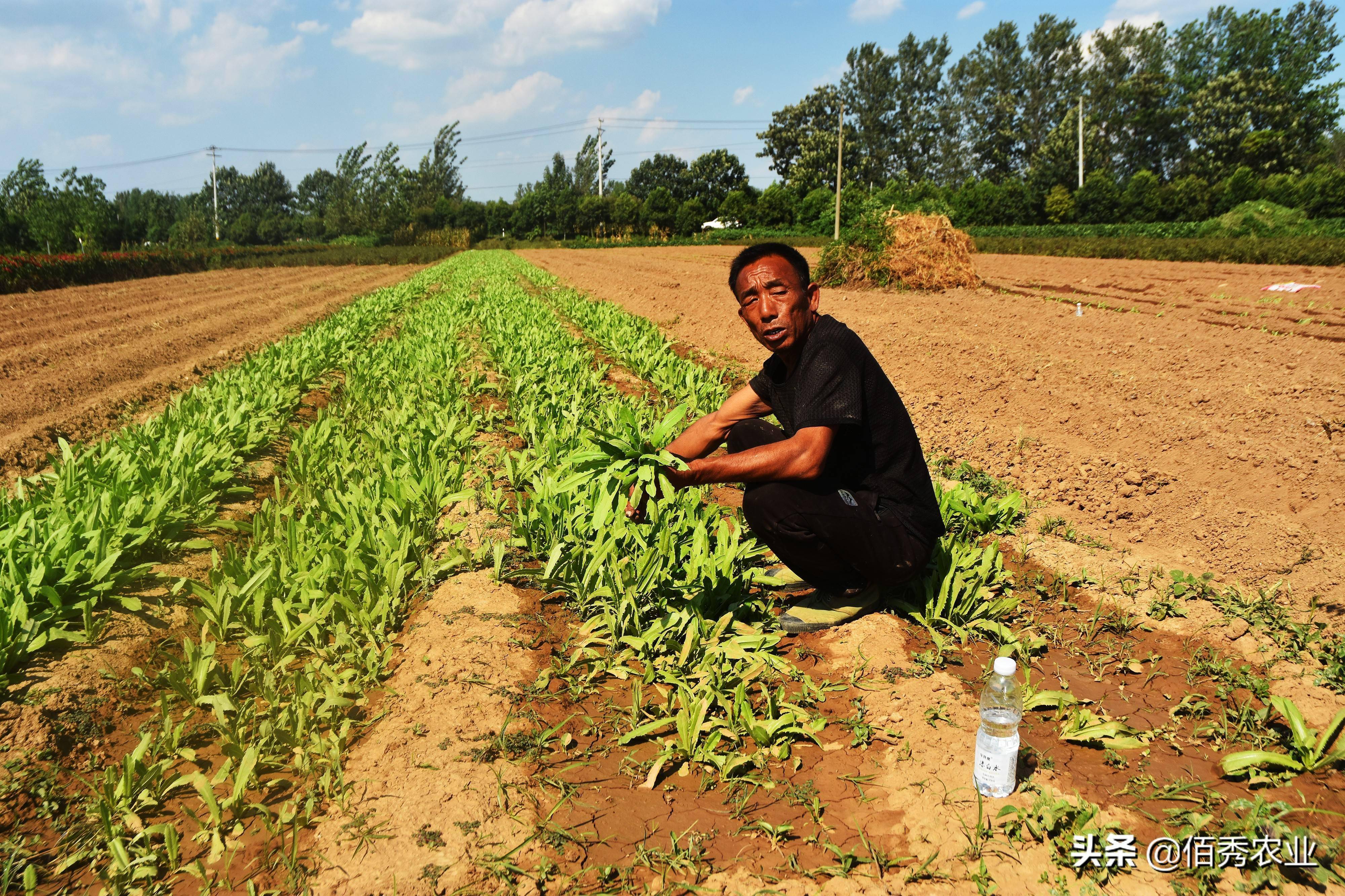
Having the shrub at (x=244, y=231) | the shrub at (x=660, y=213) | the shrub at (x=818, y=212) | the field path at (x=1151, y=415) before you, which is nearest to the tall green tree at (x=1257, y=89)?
the shrub at (x=818, y=212)

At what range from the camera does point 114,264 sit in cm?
3069

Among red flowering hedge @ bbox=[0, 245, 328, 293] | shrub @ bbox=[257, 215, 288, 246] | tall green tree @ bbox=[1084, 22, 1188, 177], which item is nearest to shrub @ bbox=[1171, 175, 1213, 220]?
tall green tree @ bbox=[1084, 22, 1188, 177]

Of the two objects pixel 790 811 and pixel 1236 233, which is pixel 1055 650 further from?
pixel 1236 233

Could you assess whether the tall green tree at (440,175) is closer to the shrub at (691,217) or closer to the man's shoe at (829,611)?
the shrub at (691,217)

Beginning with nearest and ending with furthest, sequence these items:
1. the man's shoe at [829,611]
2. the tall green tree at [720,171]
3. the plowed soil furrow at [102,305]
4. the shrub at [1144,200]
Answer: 1. the man's shoe at [829,611]
2. the plowed soil furrow at [102,305]
3. the shrub at [1144,200]
4. the tall green tree at [720,171]

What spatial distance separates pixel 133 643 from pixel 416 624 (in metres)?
1.05

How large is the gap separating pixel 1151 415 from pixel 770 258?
379cm

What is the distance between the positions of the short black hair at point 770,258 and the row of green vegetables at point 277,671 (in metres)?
1.75

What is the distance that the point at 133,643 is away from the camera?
10.0 feet

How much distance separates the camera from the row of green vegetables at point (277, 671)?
211 cm

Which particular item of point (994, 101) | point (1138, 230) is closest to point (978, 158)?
point (994, 101)

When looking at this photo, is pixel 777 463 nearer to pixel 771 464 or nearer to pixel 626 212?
pixel 771 464

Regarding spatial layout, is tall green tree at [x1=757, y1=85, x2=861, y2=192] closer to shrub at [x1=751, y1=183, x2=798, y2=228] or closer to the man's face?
shrub at [x1=751, y1=183, x2=798, y2=228]

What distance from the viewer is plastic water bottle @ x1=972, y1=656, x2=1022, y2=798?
211cm
